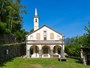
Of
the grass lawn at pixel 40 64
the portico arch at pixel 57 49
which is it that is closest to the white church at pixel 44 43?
the portico arch at pixel 57 49

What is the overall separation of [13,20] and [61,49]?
14041mm

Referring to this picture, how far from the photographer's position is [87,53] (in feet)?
124

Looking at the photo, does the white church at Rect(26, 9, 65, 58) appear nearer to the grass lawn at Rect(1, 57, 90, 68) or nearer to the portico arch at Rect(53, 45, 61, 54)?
the portico arch at Rect(53, 45, 61, 54)

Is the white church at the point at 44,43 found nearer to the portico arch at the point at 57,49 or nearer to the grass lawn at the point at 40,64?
the portico arch at the point at 57,49

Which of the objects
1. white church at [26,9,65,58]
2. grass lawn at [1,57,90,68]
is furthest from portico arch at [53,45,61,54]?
grass lawn at [1,57,90,68]

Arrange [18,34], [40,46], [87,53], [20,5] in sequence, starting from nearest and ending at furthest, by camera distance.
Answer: [87,53] → [40,46] → [20,5] → [18,34]

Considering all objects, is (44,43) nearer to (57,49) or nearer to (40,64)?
(57,49)

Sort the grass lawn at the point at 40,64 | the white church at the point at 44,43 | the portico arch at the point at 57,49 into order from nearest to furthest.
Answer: the grass lawn at the point at 40,64 < the white church at the point at 44,43 < the portico arch at the point at 57,49

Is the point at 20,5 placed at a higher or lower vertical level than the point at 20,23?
higher

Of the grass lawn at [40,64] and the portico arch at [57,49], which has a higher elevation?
the portico arch at [57,49]

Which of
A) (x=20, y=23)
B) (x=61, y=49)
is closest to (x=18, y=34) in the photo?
(x=20, y=23)

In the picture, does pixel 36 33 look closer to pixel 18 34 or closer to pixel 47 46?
pixel 47 46

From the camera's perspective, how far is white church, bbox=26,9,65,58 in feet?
192

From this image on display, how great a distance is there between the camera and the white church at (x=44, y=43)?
58500 mm
